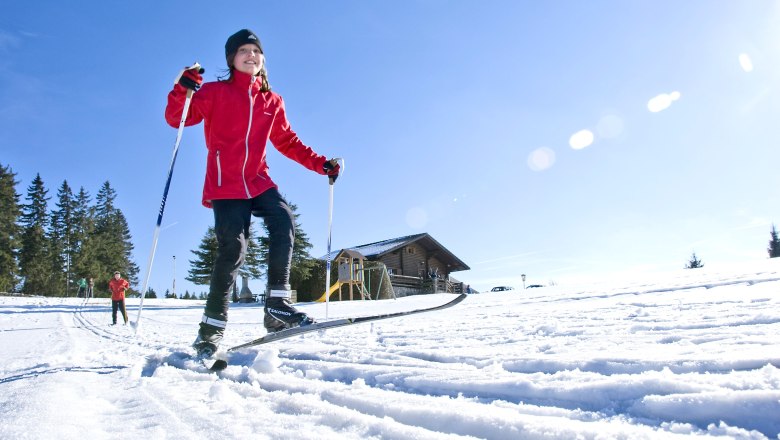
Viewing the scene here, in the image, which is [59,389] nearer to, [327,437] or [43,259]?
[327,437]

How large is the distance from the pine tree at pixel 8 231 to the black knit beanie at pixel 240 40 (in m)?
49.8

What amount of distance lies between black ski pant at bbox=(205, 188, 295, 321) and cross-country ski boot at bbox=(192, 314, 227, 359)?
0.12 ft

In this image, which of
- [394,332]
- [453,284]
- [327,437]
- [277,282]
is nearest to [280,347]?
[277,282]

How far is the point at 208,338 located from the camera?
8.09 ft

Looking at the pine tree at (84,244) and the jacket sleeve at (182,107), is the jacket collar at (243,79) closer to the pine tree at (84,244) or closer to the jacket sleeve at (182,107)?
the jacket sleeve at (182,107)

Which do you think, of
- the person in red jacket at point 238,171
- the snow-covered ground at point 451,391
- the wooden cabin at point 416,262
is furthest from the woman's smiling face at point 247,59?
the wooden cabin at point 416,262

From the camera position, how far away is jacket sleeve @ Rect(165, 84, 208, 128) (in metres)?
2.83

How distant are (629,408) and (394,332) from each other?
230cm

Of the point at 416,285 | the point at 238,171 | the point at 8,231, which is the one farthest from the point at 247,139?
the point at 8,231

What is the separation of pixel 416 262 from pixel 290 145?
A: 29.9m

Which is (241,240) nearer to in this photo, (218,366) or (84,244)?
(218,366)

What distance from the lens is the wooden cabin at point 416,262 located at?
3052cm

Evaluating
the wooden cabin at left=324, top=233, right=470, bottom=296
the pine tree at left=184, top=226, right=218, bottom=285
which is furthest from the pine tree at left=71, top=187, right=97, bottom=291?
the wooden cabin at left=324, top=233, right=470, bottom=296

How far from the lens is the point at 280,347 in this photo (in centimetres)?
267
